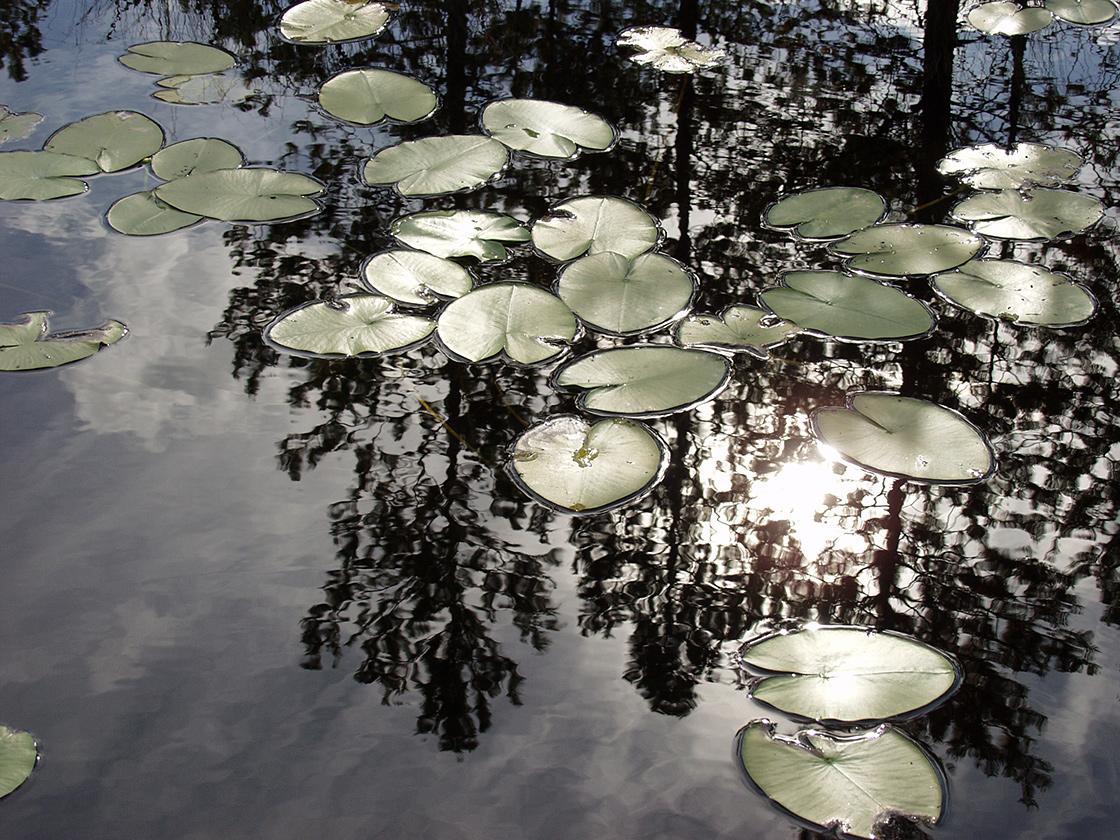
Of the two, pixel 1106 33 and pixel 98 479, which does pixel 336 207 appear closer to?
pixel 98 479

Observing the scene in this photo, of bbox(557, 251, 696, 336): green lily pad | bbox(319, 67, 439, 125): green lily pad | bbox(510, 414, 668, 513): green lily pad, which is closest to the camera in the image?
bbox(510, 414, 668, 513): green lily pad

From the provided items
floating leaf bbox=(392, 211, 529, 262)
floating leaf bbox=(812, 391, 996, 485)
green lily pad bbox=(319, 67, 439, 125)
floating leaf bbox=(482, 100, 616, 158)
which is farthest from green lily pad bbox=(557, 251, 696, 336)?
green lily pad bbox=(319, 67, 439, 125)

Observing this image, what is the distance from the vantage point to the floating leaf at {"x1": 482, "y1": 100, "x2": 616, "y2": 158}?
2.87 meters

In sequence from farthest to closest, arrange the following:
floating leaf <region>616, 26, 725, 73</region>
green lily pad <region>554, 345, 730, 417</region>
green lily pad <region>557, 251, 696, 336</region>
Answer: floating leaf <region>616, 26, 725, 73</region>, green lily pad <region>557, 251, 696, 336</region>, green lily pad <region>554, 345, 730, 417</region>

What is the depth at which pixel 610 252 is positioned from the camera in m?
2.36

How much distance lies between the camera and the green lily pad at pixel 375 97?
301 cm

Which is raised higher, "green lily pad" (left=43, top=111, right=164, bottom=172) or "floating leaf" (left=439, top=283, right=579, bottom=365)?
"green lily pad" (left=43, top=111, right=164, bottom=172)

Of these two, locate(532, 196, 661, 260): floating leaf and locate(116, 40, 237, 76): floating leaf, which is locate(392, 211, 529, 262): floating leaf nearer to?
locate(532, 196, 661, 260): floating leaf

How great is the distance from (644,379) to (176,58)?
2543 mm

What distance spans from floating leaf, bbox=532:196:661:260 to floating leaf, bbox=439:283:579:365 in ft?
0.77

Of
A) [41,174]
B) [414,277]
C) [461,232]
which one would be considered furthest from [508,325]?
[41,174]

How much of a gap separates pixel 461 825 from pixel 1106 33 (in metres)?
4.24

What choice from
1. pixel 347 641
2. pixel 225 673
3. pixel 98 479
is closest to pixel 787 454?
pixel 347 641

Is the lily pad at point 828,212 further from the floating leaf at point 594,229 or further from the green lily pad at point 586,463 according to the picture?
the green lily pad at point 586,463
